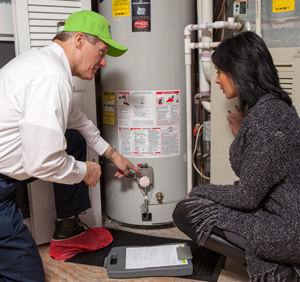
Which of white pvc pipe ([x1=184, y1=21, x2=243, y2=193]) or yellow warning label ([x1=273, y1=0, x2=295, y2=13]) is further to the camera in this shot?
white pvc pipe ([x1=184, y1=21, x2=243, y2=193])

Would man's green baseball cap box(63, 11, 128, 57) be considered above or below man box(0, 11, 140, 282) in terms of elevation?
above

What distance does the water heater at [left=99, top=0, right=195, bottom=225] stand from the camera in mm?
1898

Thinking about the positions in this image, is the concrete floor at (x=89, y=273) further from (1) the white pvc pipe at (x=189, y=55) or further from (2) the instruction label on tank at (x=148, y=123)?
(2) the instruction label on tank at (x=148, y=123)

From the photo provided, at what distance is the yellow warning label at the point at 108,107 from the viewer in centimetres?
202

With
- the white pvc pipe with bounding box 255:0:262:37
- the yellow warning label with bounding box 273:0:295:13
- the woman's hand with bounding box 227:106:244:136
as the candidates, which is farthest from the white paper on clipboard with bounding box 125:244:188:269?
the yellow warning label with bounding box 273:0:295:13

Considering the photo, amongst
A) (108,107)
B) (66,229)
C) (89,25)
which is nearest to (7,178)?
(66,229)

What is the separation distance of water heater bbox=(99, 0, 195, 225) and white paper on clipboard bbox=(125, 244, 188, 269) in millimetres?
336

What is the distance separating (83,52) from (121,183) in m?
0.88

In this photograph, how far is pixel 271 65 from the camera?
128 cm

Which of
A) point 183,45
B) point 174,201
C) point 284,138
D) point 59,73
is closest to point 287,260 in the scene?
point 284,138

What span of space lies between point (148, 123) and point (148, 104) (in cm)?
11

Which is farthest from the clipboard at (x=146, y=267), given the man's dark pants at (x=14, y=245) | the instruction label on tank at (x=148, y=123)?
the instruction label on tank at (x=148, y=123)

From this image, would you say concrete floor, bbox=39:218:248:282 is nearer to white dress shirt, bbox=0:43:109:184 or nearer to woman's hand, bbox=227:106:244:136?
white dress shirt, bbox=0:43:109:184

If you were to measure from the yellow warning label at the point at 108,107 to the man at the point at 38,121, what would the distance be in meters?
0.38
